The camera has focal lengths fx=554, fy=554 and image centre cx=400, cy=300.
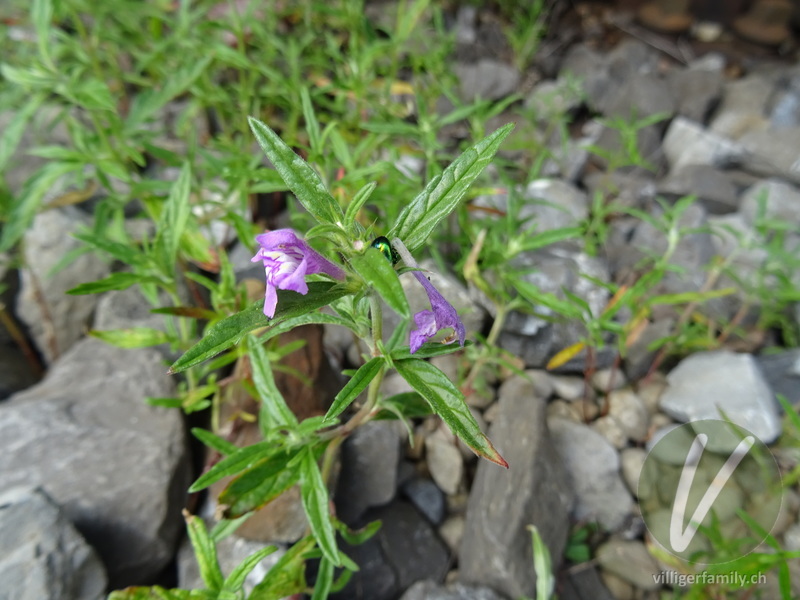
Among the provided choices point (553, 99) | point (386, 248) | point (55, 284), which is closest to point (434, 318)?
point (386, 248)

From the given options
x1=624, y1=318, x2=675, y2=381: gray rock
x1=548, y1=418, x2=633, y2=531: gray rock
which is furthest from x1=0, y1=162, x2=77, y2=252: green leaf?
x1=624, y1=318, x2=675, y2=381: gray rock

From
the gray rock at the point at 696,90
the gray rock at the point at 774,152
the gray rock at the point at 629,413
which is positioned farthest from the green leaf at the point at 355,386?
the gray rock at the point at 696,90

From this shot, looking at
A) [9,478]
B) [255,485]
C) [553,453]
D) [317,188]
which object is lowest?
[553,453]

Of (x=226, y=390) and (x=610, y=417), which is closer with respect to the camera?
(x=226, y=390)

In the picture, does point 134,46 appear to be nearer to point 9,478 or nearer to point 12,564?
point 9,478

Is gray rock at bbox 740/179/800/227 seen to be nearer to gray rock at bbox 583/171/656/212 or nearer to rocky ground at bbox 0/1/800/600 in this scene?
rocky ground at bbox 0/1/800/600

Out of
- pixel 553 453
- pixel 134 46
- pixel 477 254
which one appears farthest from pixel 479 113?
pixel 134 46

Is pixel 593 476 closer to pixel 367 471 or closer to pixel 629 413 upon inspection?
pixel 629 413
